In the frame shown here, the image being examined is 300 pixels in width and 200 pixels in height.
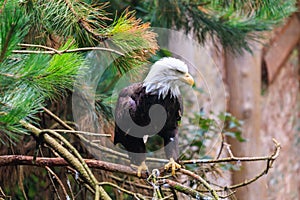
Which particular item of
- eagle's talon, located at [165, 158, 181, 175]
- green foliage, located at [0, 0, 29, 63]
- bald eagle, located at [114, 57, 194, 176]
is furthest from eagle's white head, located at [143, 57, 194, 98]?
green foliage, located at [0, 0, 29, 63]

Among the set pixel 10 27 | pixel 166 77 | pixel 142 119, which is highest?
pixel 10 27

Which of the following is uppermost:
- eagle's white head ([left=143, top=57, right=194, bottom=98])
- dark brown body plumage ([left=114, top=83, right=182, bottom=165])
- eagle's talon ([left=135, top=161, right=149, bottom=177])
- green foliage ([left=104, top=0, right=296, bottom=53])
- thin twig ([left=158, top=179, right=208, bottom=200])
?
green foliage ([left=104, top=0, right=296, bottom=53])

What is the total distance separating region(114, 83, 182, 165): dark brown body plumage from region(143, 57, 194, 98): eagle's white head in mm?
19

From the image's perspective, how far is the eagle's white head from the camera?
1.42 metres

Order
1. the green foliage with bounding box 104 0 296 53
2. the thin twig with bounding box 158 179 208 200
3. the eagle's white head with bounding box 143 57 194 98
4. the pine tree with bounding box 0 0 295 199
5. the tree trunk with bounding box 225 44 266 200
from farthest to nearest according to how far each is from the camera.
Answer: the tree trunk with bounding box 225 44 266 200, the green foliage with bounding box 104 0 296 53, the eagle's white head with bounding box 143 57 194 98, the thin twig with bounding box 158 179 208 200, the pine tree with bounding box 0 0 295 199

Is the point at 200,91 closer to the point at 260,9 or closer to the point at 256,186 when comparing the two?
the point at 256,186

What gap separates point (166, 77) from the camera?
1.45 meters

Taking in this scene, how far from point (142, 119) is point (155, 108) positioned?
0.15 feet

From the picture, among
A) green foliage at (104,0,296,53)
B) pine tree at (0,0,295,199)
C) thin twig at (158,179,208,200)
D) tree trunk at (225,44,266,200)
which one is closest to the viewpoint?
pine tree at (0,0,295,199)

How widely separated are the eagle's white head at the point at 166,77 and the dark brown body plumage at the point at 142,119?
2 cm

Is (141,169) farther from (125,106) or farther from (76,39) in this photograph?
(76,39)

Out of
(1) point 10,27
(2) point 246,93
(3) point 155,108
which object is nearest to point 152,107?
(3) point 155,108

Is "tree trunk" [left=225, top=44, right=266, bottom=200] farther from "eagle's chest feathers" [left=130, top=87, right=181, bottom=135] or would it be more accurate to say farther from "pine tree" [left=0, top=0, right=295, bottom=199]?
"eagle's chest feathers" [left=130, top=87, right=181, bottom=135]

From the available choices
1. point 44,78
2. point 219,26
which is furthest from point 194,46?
point 44,78
